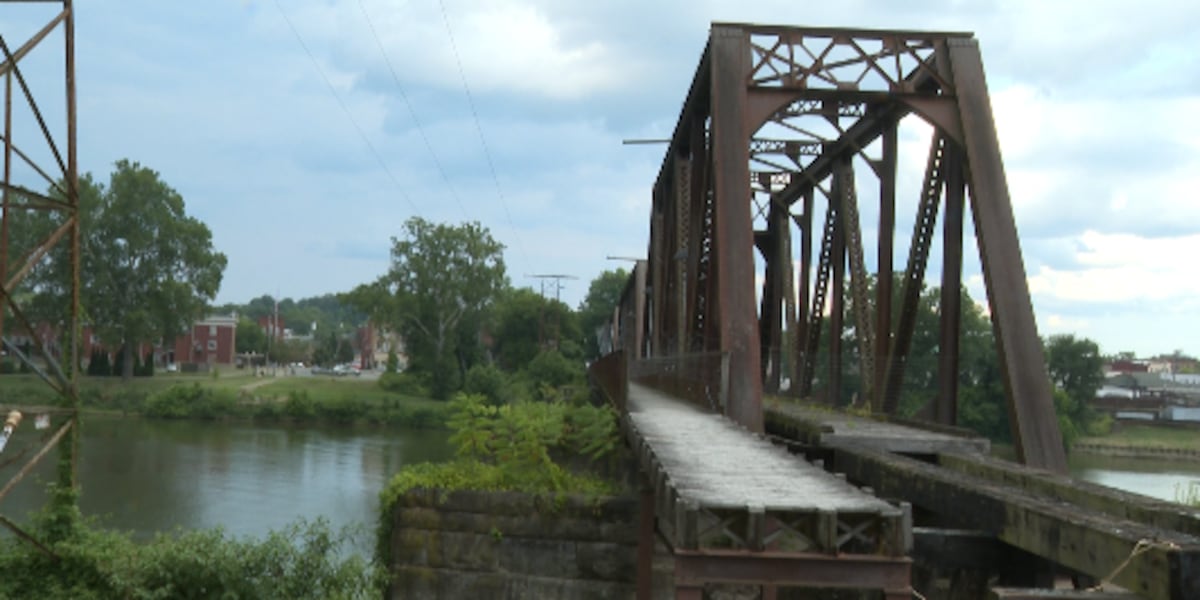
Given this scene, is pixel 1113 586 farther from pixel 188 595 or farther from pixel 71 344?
pixel 71 344

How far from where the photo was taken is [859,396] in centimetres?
1881

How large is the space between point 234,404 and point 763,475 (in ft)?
190

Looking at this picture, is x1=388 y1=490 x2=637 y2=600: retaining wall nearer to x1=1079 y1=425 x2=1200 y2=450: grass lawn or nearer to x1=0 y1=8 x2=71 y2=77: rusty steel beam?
x1=0 y1=8 x2=71 y2=77: rusty steel beam

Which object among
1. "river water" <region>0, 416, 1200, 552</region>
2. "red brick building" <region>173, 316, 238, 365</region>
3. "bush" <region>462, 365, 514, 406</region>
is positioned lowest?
"river water" <region>0, 416, 1200, 552</region>

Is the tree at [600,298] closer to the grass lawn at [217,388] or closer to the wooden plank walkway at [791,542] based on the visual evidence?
the grass lawn at [217,388]

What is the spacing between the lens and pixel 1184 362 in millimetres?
159875

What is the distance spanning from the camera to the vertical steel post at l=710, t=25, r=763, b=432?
11570 mm

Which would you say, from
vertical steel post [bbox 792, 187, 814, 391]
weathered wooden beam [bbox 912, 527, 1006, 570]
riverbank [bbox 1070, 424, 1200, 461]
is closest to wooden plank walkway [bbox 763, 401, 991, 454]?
weathered wooden beam [bbox 912, 527, 1006, 570]

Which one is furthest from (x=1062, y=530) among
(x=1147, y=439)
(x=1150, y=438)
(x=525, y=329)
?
(x=525, y=329)

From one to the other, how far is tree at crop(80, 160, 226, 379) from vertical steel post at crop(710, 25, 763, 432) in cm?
5761

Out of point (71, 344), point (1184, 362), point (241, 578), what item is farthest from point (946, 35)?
point (1184, 362)

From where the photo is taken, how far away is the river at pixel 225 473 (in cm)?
2745

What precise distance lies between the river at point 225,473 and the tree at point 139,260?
946cm

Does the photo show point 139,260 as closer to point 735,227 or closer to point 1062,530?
point 735,227
